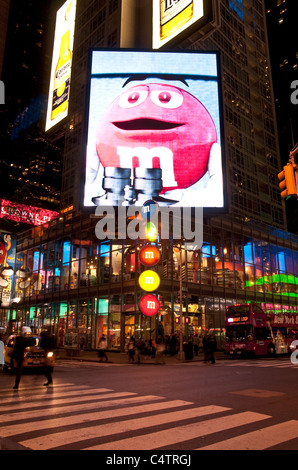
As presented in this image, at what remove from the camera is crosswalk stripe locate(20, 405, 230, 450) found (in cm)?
591

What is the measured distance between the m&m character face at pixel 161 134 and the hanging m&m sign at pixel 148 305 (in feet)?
34.7

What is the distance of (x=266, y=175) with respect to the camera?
212ft

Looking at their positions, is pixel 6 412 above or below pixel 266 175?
below

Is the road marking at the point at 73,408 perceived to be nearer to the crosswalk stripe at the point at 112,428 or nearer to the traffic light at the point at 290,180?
the crosswalk stripe at the point at 112,428

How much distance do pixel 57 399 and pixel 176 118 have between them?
91.4 feet

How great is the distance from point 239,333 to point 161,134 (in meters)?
18.3

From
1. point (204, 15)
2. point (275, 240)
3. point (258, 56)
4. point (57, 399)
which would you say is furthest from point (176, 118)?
point (258, 56)

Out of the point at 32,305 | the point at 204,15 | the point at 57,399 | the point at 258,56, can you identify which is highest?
the point at 258,56

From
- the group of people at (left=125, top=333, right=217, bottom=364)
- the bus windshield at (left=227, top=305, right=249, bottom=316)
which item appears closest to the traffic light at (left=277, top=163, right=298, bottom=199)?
the group of people at (left=125, top=333, right=217, bottom=364)

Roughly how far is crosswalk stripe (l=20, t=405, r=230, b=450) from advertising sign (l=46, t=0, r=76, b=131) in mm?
35538

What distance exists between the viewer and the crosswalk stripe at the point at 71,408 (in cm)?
799

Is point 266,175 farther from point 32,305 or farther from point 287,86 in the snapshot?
point 287,86
